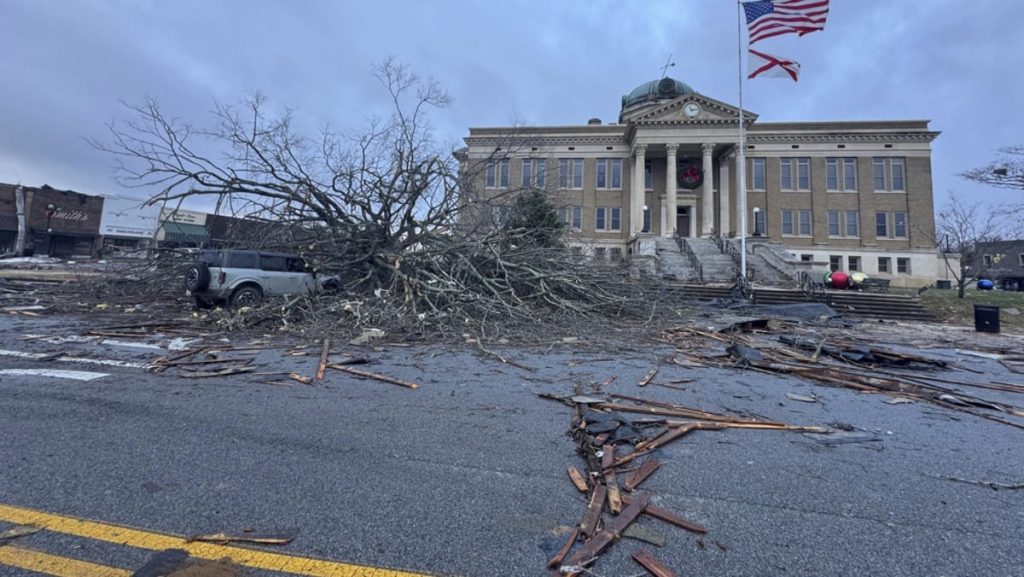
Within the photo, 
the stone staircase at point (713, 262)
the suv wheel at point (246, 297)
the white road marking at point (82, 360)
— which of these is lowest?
the white road marking at point (82, 360)

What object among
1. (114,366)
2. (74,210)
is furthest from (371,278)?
(74,210)

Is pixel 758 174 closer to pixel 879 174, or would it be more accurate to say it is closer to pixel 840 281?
pixel 879 174

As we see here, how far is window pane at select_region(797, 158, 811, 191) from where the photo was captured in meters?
36.8

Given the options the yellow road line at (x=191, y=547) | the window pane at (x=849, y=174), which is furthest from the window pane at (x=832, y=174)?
the yellow road line at (x=191, y=547)

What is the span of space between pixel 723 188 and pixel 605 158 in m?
10.4

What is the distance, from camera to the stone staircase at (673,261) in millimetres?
24272

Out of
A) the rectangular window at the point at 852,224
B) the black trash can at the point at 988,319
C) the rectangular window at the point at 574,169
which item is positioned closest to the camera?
the black trash can at the point at 988,319

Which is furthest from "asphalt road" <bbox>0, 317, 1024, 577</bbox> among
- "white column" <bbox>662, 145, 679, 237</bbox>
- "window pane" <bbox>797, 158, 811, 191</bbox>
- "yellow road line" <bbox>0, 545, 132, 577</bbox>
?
"window pane" <bbox>797, 158, 811, 191</bbox>

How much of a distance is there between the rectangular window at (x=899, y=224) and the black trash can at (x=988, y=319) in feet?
100

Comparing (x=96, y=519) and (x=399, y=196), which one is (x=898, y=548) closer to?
(x=96, y=519)

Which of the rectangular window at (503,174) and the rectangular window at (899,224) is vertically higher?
Answer: the rectangular window at (503,174)

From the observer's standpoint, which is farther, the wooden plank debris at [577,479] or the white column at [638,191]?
the white column at [638,191]

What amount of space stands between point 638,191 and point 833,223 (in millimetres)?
16943

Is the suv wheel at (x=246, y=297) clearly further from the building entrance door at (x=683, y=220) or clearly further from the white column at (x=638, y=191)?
the building entrance door at (x=683, y=220)
